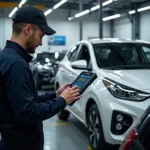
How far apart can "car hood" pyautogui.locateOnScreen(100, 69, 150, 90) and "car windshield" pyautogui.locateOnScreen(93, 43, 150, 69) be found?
0.29m

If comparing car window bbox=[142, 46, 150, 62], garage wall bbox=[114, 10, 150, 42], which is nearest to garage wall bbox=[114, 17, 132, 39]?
garage wall bbox=[114, 10, 150, 42]

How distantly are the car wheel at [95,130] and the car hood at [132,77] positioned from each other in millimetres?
462

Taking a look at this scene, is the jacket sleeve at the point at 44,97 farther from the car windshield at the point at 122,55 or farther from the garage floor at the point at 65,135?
the garage floor at the point at 65,135

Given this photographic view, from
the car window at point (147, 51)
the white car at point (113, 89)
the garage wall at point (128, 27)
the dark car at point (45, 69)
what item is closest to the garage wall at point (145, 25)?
the garage wall at point (128, 27)

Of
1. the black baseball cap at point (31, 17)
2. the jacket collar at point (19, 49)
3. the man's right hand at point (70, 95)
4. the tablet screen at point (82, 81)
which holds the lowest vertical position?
the man's right hand at point (70, 95)

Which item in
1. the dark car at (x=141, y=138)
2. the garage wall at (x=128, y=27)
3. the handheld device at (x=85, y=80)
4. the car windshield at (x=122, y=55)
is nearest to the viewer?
the dark car at (x=141, y=138)

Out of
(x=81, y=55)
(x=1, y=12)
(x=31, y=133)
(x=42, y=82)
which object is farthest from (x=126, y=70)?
(x=1, y=12)

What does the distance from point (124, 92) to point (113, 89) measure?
→ 15 centimetres

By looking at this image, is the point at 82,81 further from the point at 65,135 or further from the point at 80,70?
the point at 65,135

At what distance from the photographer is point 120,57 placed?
4629 millimetres

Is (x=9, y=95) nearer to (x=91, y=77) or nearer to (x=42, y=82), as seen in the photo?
(x=91, y=77)

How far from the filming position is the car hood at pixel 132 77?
11.6 ft

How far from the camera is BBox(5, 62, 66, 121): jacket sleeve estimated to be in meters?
1.71

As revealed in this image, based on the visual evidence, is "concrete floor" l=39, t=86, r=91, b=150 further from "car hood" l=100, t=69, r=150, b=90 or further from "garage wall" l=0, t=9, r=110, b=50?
"garage wall" l=0, t=9, r=110, b=50
